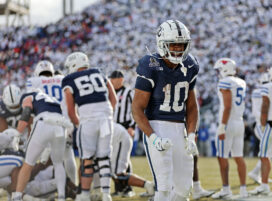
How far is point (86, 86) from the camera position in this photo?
19.7ft

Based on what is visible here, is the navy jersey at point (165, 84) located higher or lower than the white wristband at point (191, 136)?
higher

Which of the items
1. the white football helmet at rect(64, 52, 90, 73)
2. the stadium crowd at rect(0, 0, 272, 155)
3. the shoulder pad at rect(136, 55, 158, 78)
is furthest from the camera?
the stadium crowd at rect(0, 0, 272, 155)

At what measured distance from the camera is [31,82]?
6.88 m

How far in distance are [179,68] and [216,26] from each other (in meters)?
19.1

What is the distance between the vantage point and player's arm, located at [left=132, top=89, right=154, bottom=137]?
3918 millimetres

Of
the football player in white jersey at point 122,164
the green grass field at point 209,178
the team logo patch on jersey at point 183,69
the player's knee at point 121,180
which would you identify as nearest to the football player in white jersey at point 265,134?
the green grass field at point 209,178

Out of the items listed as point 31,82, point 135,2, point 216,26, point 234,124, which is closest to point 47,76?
point 31,82

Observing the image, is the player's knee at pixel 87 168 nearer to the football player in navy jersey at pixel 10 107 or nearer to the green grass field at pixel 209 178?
the green grass field at pixel 209 178

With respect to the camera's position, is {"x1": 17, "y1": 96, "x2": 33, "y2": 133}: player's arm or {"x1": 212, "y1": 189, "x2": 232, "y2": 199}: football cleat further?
{"x1": 212, "y1": 189, "x2": 232, "y2": 199}: football cleat

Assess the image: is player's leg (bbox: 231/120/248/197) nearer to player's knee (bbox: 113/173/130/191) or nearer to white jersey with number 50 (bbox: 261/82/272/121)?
white jersey with number 50 (bbox: 261/82/272/121)

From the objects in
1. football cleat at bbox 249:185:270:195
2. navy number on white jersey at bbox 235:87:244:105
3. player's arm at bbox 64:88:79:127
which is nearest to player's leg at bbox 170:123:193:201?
player's arm at bbox 64:88:79:127

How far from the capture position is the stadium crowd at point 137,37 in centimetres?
2020

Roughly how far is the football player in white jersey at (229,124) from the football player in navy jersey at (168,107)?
3086 mm

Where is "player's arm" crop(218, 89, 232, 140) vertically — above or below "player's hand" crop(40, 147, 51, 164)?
above
